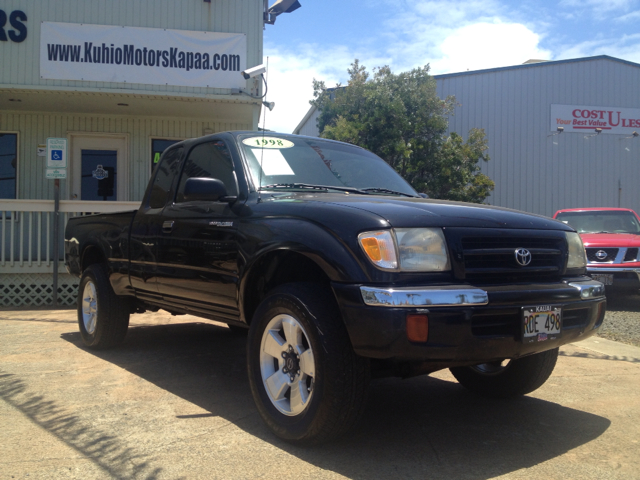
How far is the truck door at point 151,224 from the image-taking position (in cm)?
467

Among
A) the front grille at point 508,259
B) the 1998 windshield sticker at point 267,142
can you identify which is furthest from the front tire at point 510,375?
the 1998 windshield sticker at point 267,142

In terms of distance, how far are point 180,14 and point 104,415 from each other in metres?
8.15

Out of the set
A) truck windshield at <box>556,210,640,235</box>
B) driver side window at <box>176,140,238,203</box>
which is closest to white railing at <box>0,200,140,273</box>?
driver side window at <box>176,140,238,203</box>

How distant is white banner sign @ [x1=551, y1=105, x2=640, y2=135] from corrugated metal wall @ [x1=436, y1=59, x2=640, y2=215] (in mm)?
218

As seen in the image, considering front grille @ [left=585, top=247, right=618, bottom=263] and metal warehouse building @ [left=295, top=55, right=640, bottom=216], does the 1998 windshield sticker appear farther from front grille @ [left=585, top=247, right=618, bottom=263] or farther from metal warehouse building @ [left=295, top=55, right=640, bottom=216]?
metal warehouse building @ [left=295, top=55, right=640, bottom=216]

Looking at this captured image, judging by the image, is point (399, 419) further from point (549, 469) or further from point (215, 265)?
point (215, 265)

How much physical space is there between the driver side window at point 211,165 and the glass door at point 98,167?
742 cm

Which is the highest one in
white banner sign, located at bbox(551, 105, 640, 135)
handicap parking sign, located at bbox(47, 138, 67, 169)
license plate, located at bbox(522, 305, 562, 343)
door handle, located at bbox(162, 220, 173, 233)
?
white banner sign, located at bbox(551, 105, 640, 135)

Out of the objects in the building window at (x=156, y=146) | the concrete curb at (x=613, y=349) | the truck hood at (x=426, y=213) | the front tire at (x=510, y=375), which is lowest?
the concrete curb at (x=613, y=349)

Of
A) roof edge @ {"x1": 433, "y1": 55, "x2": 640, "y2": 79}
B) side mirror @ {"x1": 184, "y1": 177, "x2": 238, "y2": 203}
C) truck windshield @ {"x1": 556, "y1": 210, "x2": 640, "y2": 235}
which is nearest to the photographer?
side mirror @ {"x1": 184, "y1": 177, "x2": 238, "y2": 203}

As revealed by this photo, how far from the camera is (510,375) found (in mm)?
3982

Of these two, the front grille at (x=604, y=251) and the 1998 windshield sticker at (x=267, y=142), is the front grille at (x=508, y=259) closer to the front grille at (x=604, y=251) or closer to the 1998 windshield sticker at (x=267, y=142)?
the 1998 windshield sticker at (x=267, y=142)

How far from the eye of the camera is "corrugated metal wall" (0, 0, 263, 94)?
9594 millimetres

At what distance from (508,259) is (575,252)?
2.32 ft
